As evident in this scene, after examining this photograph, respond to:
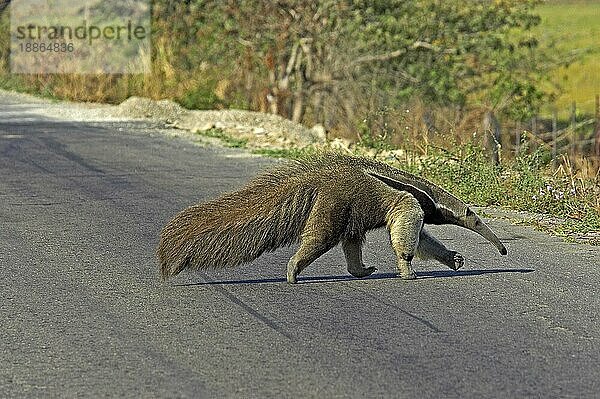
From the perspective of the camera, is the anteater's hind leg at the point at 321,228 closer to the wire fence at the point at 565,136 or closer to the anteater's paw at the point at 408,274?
the anteater's paw at the point at 408,274

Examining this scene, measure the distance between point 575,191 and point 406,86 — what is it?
36.6ft

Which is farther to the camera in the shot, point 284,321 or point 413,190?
point 413,190

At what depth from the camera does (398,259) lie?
788 cm

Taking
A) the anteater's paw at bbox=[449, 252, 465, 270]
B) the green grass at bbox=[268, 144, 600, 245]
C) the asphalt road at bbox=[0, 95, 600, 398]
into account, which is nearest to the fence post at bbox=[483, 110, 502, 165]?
the green grass at bbox=[268, 144, 600, 245]

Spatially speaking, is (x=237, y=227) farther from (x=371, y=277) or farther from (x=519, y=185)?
(x=519, y=185)

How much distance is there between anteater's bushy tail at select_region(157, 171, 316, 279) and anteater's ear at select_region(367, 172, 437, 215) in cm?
46

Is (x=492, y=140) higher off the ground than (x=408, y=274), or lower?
lower

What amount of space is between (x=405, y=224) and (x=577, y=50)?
51.7 ft

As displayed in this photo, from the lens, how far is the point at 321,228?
7.63 m

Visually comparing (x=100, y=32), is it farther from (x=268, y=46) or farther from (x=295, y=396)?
(x=295, y=396)

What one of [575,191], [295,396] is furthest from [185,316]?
[575,191]

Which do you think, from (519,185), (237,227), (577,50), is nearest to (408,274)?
(237,227)

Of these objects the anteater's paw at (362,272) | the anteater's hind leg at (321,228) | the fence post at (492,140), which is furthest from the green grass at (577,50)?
the anteater's hind leg at (321,228)

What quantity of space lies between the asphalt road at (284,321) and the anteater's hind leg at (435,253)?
0.12m
